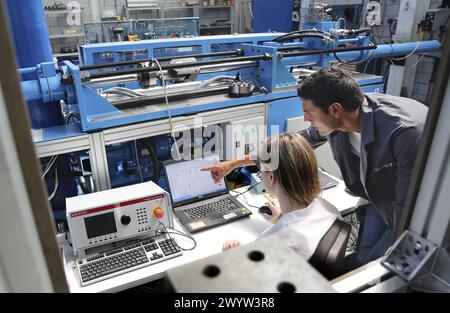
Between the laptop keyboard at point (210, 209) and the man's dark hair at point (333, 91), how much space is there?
0.67m

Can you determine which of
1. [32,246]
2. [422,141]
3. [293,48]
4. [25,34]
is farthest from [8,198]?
[293,48]

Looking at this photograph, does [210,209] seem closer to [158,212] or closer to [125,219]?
[158,212]

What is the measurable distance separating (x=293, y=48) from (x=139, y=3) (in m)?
4.60

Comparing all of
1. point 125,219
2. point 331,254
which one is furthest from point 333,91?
point 125,219

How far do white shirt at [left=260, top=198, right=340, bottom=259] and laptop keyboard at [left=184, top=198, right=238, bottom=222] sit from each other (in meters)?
0.49

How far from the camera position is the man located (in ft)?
4.65

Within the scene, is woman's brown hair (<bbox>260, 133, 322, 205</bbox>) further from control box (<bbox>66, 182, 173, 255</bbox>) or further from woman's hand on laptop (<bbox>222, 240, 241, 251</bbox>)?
control box (<bbox>66, 182, 173, 255</bbox>)

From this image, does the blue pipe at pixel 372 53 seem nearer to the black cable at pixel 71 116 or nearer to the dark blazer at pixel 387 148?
the dark blazer at pixel 387 148

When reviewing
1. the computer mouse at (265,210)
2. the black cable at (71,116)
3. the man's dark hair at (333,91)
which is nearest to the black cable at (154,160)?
the black cable at (71,116)

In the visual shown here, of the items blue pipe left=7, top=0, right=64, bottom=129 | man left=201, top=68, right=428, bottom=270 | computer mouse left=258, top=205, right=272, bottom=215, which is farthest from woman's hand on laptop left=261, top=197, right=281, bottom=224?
blue pipe left=7, top=0, right=64, bottom=129

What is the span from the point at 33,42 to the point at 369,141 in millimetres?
1655

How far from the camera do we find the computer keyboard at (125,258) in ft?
4.40

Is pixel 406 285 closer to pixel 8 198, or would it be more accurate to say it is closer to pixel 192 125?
pixel 8 198

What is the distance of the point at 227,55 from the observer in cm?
226
